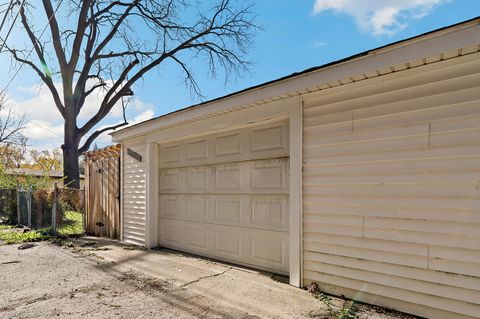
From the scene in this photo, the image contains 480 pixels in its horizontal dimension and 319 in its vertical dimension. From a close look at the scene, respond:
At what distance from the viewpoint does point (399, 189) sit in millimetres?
3100

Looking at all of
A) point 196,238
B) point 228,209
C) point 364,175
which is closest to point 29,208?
point 196,238

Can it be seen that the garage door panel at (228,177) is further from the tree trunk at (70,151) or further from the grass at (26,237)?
the tree trunk at (70,151)

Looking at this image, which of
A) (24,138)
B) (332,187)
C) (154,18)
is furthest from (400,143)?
(24,138)

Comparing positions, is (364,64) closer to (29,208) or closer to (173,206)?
(173,206)

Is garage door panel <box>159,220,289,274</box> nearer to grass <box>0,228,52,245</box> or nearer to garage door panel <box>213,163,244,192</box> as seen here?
garage door panel <box>213,163,244,192</box>

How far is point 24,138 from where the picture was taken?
26.6 metres

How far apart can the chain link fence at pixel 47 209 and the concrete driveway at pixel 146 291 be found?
10.4 ft

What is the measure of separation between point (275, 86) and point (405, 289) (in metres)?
2.61

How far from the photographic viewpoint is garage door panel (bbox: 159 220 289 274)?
14.3ft

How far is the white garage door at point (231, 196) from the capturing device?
14.3ft

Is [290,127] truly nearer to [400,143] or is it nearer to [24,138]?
[400,143]

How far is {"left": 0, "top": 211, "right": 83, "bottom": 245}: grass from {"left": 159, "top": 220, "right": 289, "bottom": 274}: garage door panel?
322 cm

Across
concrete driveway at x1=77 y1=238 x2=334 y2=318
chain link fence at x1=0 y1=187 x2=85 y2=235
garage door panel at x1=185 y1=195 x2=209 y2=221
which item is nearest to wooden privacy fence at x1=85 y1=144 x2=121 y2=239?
chain link fence at x1=0 y1=187 x2=85 y2=235

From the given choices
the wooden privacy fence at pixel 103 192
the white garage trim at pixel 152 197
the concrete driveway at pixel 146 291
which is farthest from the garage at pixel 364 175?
the wooden privacy fence at pixel 103 192
